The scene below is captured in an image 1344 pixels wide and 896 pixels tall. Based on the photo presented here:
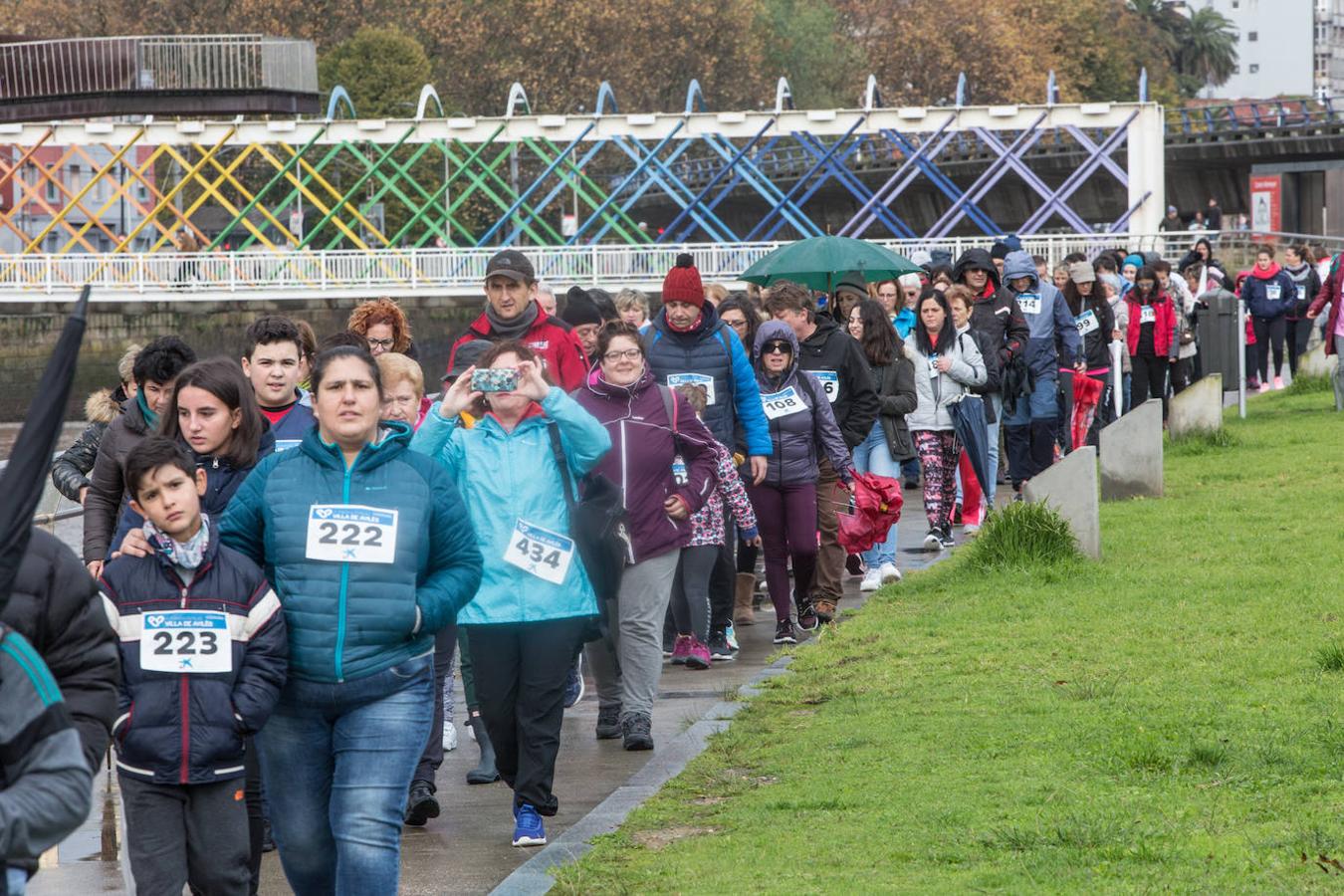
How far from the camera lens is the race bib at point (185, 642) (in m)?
5.65

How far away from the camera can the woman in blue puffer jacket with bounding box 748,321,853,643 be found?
11.8 meters

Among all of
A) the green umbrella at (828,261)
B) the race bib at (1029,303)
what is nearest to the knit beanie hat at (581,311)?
the race bib at (1029,303)

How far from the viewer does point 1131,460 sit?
16344 mm

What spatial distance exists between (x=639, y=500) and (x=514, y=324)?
1049mm

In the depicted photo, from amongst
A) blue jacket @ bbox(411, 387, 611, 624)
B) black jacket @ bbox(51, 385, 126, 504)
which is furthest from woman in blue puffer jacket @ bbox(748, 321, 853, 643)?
blue jacket @ bbox(411, 387, 611, 624)

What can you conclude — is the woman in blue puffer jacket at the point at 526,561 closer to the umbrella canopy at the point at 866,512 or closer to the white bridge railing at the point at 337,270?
the umbrella canopy at the point at 866,512

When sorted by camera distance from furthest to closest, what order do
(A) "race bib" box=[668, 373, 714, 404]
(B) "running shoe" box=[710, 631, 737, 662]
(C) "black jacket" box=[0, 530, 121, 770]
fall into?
(B) "running shoe" box=[710, 631, 737, 662], (A) "race bib" box=[668, 373, 714, 404], (C) "black jacket" box=[0, 530, 121, 770]

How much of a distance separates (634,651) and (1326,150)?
231 ft

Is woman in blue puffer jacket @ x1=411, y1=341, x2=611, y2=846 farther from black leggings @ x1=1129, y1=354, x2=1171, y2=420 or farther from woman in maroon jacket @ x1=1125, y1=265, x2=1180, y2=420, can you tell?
black leggings @ x1=1129, y1=354, x2=1171, y2=420

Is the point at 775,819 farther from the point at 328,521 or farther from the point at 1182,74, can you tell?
the point at 1182,74

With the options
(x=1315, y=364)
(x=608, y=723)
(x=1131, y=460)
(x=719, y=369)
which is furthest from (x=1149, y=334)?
(x=608, y=723)

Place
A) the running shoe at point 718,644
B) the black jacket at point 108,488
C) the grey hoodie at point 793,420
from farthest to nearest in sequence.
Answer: the grey hoodie at point 793,420 < the running shoe at point 718,644 < the black jacket at point 108,488

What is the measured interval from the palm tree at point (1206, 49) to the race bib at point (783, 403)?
474ft

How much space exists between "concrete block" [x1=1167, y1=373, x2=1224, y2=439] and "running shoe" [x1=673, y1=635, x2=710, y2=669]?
31.3 feet
